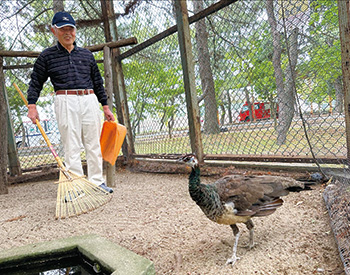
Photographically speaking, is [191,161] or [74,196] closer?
[191,161]

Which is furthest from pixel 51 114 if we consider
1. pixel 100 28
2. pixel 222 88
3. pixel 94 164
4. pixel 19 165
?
pixel 222 88

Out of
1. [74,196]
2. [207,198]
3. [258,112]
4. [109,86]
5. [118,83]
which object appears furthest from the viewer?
[118,83]

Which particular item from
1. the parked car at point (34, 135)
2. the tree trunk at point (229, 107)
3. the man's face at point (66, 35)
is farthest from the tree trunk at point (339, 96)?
the parked car at point (34, 135)

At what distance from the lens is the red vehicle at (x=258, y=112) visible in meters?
3.22

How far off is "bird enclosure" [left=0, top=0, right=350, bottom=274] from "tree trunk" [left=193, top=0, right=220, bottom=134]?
1cm

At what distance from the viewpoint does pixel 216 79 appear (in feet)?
12.5

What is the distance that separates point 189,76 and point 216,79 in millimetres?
400

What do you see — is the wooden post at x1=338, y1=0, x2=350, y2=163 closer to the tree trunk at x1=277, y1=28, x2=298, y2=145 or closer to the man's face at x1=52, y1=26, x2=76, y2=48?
the tree trunk at x1=277, y1=28, x2=298, y2=145

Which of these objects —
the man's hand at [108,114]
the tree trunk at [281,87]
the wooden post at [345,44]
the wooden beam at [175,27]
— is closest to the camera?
the wooden post at [345,44]

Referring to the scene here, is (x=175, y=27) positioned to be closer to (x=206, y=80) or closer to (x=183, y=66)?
(x=183, y=66)

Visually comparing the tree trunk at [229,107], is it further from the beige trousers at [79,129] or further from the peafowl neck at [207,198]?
the peafowl neck at [207,198]

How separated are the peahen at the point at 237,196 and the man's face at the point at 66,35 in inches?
88.7

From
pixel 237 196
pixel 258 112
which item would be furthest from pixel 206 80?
pixel 237 196

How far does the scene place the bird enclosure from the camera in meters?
2.65
